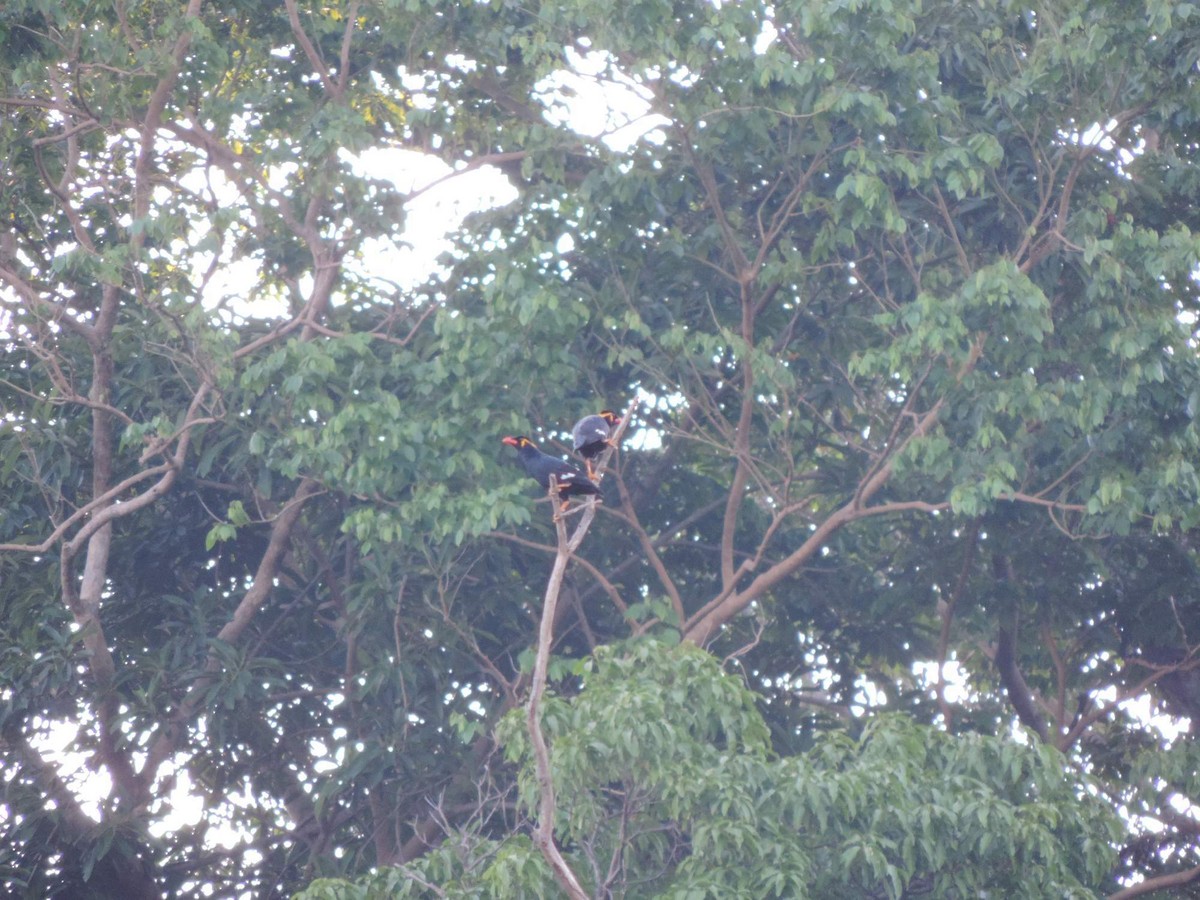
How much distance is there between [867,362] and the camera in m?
9.30

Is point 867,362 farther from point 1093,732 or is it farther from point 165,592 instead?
point 165,592

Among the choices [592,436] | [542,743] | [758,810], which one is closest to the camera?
[542,743]

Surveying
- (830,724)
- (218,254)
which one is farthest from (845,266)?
(218,254)

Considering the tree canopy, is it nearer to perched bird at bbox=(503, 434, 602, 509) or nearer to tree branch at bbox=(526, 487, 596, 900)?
perched bird at bbox=(503, 434, 602, 509)

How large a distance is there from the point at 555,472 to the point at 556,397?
135 cm

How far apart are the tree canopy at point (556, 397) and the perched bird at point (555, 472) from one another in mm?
218

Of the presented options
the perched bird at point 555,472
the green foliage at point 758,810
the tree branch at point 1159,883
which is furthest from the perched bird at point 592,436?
the tree branch at point 1159,883

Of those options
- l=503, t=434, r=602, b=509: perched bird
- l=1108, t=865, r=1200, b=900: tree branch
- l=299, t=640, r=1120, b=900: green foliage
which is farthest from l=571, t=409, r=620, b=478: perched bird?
l=1108, t=865, r=1200, b=900: tree branch

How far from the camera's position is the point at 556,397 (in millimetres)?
10016

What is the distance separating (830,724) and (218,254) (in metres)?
4.98

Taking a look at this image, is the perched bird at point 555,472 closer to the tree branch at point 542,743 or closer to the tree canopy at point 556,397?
the tree canopy at point 556,397

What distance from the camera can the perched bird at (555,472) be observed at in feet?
27.2

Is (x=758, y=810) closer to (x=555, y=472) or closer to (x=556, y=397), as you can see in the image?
(x=555, y=472)

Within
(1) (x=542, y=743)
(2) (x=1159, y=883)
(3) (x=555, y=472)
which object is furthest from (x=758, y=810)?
(2) (x=1159, y=883)
